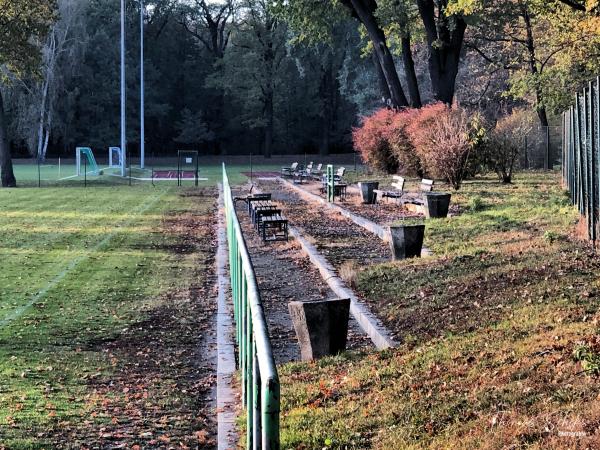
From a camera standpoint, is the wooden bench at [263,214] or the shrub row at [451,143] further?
the shrub row at [451,143]

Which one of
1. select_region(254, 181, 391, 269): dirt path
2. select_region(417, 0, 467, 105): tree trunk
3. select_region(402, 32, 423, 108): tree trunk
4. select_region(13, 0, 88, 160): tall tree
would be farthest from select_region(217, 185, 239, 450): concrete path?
select_region(13, 0, 88, 160): tall tree

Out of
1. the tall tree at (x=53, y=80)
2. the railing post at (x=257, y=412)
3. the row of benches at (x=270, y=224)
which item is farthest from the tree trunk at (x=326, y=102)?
the railing post at (x=257, y=412)

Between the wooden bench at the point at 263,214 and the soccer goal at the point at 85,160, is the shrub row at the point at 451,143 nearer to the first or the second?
the wooden bench at the point at 263,214

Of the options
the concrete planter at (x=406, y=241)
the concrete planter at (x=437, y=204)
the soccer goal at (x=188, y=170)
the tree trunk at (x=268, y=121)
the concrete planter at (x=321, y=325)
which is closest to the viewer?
the concrete planter at (x=321, y=325)

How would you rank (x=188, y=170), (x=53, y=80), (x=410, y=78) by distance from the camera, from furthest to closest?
(x=53, y=80) < (x=188, y=170) < (x=410, y=78)

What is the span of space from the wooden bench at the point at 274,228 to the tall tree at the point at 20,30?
87.3 ft

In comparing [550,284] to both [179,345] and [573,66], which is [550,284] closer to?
[179,345]

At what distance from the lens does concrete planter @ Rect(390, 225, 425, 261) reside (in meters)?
12.6

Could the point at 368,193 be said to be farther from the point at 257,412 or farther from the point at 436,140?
the point at 257,412

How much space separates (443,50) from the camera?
3378 centimetres

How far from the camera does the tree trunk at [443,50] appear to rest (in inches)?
1307

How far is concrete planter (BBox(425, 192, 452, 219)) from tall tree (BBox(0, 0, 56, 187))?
29.2 m

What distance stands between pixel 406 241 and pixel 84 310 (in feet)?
15.8

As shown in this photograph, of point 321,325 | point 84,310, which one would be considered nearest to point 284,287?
point 84,310
